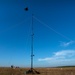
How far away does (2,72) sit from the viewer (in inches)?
1533

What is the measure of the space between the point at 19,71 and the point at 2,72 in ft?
12.1

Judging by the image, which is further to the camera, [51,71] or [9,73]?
[51,71]

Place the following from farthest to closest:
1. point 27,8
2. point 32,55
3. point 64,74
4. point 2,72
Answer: point 64,74
point 2,72
point 32,55
point 27,8

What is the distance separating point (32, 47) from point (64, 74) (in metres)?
14.9

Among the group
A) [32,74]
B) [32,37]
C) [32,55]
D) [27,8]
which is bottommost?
[32,74]

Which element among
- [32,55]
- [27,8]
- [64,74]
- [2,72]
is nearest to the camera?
[27,8]

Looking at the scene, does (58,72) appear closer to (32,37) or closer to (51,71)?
(51,71)

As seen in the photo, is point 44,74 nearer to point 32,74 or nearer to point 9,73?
point 9,73

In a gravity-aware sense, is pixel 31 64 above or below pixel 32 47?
below

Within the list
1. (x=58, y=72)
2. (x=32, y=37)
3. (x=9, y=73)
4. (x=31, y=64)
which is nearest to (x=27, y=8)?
(x=32, y=37)

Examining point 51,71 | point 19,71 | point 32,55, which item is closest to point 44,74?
point 51,71

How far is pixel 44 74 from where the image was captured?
39594 millimetres

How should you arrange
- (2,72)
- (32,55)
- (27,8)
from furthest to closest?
1. (2,72)
2. (32,55)
3. (27,8)

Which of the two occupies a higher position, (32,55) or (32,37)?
(32,37)
